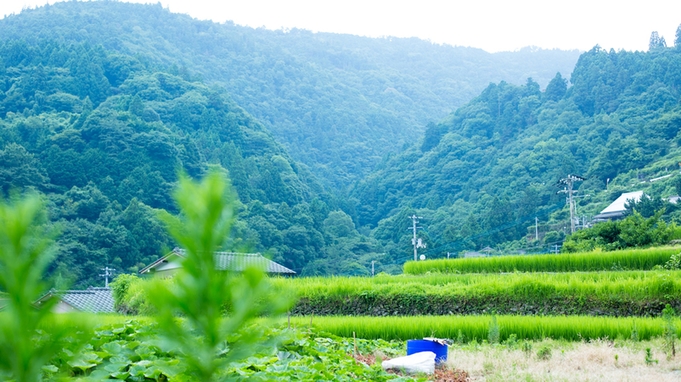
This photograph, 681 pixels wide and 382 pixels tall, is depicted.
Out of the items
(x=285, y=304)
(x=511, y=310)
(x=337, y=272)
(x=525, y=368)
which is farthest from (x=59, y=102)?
(x=285, y=304)

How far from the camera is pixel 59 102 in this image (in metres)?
56.2

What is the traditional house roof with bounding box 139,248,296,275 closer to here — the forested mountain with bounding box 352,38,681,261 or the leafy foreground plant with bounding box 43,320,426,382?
the leafy foreground plant with bounding box 43,320,426,382

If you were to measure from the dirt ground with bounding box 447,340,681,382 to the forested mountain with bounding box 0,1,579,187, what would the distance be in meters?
66.1

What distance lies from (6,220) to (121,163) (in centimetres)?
4744

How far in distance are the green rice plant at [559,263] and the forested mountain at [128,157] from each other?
1127 cm

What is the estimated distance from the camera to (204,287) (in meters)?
1.23

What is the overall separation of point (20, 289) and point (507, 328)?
34.7 feet

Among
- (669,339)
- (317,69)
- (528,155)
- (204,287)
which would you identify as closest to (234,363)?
(204,287)

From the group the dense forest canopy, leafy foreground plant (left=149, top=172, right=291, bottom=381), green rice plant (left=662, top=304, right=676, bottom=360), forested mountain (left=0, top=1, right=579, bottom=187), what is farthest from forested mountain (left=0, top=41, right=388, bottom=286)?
leafy foreground plant (left=149, top=172, right=291, bottom=381)

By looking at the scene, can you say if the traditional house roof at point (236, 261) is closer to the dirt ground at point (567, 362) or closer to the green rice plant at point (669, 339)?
the dirt ground at point (567, 362)

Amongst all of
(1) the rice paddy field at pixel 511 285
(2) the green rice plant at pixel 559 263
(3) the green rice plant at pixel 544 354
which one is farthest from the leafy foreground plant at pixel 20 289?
(2) the green rice plant at pixel 559 263

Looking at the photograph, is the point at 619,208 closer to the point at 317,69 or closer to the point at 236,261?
the point at 236,261

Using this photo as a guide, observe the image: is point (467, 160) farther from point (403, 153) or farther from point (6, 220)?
point (6, 220)

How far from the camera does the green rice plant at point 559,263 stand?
54.8 feet
